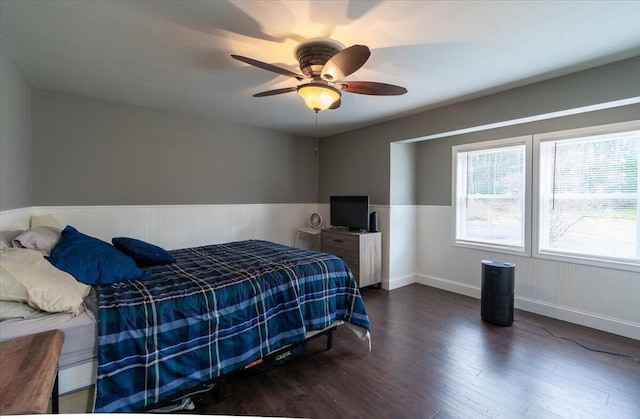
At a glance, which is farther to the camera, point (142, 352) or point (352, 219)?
point (352, 219)

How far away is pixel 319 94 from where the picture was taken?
2023 millimetres

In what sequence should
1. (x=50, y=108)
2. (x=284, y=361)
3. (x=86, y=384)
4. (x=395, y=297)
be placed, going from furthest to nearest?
(x=395, y=297) → (x=50, y=108) → (x=284, y=361) → (x=86, y=384)

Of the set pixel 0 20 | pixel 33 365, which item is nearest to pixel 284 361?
pixel 33 365

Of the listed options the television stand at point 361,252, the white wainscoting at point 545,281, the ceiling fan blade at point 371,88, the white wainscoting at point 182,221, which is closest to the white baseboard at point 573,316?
the white wainscoting at point 545,281

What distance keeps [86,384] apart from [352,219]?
3328 mm

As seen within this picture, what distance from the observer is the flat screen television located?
13.2 ft

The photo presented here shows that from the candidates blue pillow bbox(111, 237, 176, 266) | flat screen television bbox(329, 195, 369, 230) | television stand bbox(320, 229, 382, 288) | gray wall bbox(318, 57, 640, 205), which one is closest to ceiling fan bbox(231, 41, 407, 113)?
gray wall bbox(318, 57, 640, 205)

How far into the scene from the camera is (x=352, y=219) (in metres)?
4.19

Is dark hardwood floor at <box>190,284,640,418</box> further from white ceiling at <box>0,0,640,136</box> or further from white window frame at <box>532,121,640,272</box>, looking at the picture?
white ceiling at <box>0,0,640,136</box>

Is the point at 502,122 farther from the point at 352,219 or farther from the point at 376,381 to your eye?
the point at 376,381

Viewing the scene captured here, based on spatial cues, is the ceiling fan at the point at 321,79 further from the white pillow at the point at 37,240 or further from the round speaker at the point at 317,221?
the round speaker at the point at 317,221

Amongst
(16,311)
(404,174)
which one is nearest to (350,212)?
(404,174)

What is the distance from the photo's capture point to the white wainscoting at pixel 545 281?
2.71 m

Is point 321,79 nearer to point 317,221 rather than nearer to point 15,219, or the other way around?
point 15,219
